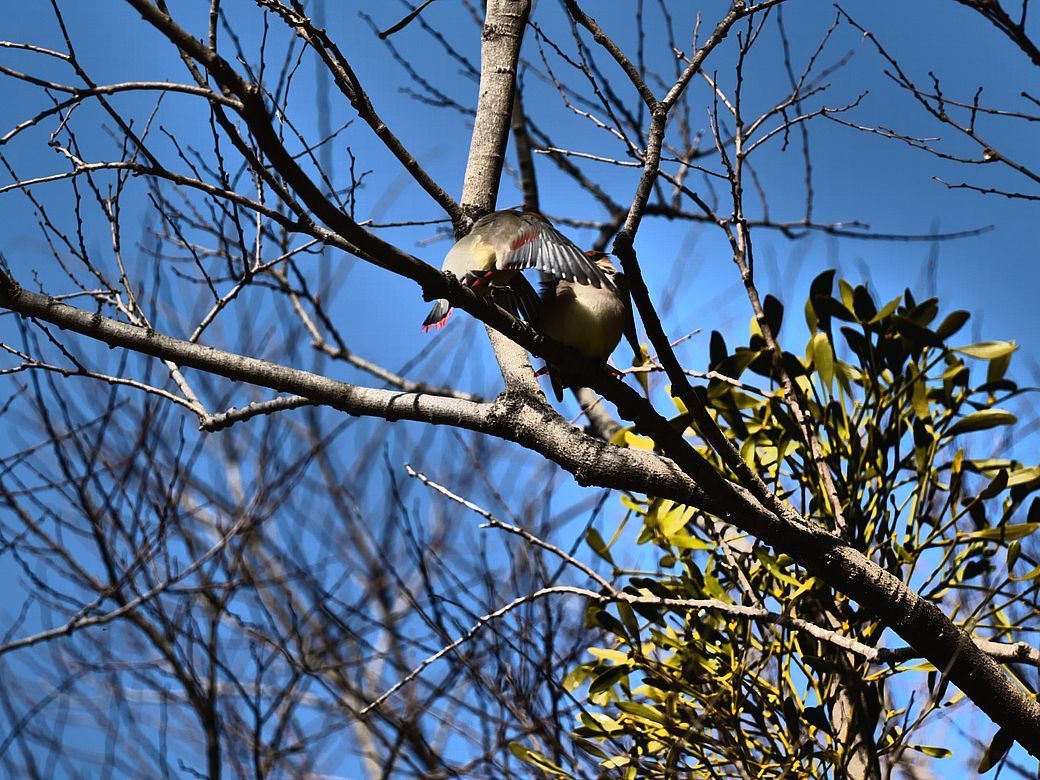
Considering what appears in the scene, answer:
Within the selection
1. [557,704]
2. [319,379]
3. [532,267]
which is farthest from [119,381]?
[557,704]

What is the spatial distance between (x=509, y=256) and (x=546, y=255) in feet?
0.21

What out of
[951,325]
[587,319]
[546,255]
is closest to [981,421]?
[951,325]

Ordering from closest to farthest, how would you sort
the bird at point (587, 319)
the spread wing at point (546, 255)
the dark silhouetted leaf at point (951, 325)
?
the spread wing at point (546, 255), the bird at point (587, 319), the dark silhouetted leaf at point (951, 325)

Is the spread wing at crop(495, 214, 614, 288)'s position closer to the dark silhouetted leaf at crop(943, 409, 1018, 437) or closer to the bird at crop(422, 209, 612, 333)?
the bird at crop(422, 209, 612, 333)

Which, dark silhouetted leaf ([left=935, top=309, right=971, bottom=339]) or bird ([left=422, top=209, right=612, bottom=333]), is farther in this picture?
dark silhouetted leaf ([left=935, top=309, right=971, bottom=339])

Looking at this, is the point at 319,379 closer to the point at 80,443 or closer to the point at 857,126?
the point at 857,126

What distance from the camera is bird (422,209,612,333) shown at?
164 cm

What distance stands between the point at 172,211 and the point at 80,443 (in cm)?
108

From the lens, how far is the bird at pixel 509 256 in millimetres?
1638

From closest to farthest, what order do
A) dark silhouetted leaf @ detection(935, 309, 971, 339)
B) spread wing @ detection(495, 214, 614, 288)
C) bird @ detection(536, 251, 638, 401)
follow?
1. spread wing @ detection(495, 214, 614, 288)
2. bird @ detection(536, 251, 638, 401)
3. dark silhouetted leaf @ detection(935, 309, 971, 339)

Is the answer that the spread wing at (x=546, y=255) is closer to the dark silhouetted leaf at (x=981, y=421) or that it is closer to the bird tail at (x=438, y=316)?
the bird tail at (x=438, y=316)

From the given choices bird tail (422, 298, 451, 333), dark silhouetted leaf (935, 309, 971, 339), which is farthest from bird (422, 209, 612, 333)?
dark silhouetted leaf (935, 309, 971, 339)

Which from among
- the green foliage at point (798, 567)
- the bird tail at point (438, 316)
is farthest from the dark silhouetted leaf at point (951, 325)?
the bird tail at point (438, 316)

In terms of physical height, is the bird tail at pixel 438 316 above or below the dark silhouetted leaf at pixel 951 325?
below
